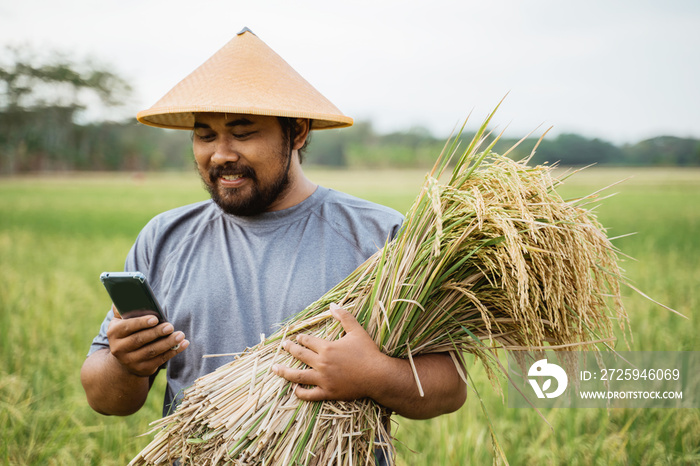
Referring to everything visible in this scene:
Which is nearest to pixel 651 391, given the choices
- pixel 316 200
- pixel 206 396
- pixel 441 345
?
pixel 441 345

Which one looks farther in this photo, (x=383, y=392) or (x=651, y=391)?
(x=651, y=391)

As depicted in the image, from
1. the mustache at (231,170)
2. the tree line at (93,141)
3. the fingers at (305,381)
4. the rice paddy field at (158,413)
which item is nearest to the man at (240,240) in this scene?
the mustache at (231,170)

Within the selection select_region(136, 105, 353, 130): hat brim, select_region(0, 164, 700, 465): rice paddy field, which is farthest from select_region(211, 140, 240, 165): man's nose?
select_region(0, 164, 700, 465): rice paddy field

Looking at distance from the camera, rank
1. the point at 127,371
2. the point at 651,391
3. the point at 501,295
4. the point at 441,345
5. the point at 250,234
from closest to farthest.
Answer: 1. the point at 501,295
2. the point at 441,345
3. the point at 127,371
4. the point at 250,234
5. the point at 651,391

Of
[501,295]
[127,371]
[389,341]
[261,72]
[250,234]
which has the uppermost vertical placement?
[261,72]

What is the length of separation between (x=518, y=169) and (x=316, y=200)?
2.35 ft

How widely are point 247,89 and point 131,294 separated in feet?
2.30

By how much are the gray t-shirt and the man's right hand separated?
0.17 metres

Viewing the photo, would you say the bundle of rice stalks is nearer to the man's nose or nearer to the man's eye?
the man's nose

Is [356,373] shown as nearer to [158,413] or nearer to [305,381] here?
[305,381]

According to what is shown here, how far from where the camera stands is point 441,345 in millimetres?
1515

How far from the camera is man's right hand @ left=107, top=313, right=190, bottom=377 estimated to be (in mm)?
1453

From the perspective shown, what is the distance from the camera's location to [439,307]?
4.68 feet

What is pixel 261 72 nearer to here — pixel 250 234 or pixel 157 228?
pixel 250 234
